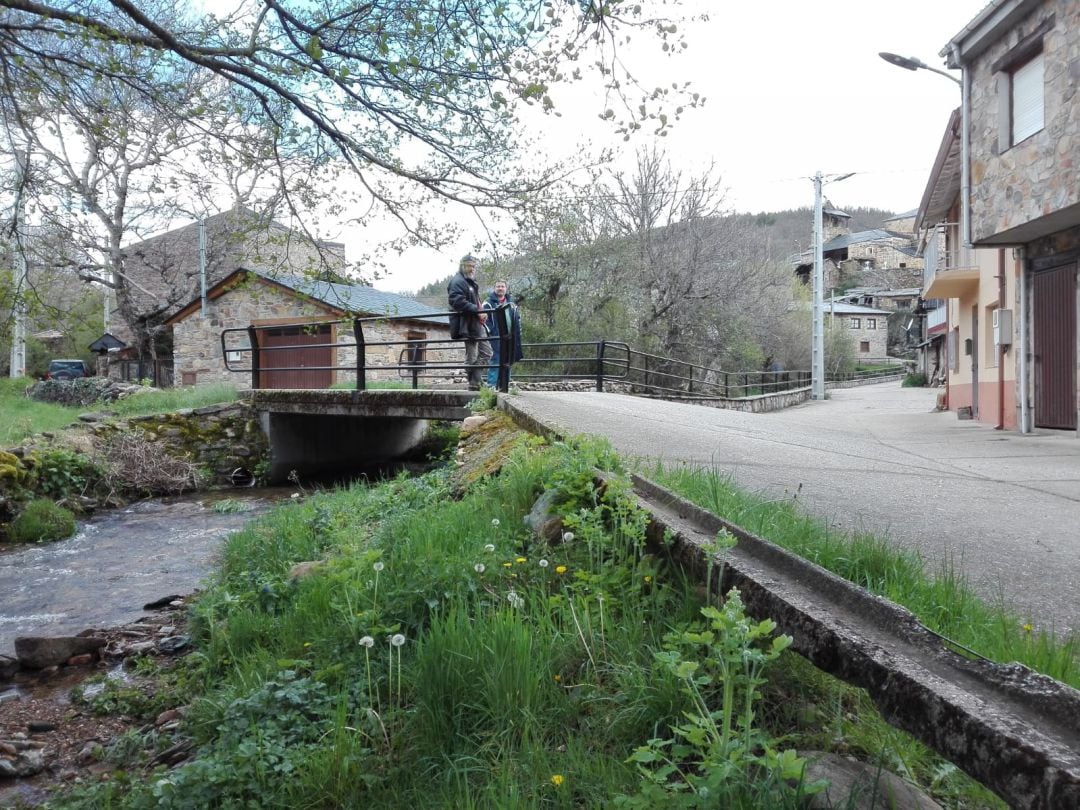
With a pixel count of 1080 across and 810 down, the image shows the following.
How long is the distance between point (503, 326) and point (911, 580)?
787 cm

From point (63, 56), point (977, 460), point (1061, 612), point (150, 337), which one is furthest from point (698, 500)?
point (150, 337)

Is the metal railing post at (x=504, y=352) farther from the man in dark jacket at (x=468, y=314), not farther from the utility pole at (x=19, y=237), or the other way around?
the utility pole at (x=19, y=237)

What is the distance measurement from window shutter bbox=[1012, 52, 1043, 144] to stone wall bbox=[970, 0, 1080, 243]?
148 millimetres

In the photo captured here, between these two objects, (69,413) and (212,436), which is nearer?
(212,436)

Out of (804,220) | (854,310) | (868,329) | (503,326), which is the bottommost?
(503,326)

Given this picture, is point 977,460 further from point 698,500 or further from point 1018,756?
point 1018,756

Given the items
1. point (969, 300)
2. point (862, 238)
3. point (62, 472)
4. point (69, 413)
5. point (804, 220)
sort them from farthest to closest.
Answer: point (804, 220) → point (862, 238) → point (969, 300) → point (69, 413) → point (62, 472)

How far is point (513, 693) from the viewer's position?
2455mm

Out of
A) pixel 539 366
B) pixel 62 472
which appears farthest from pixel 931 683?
pixel 539 366

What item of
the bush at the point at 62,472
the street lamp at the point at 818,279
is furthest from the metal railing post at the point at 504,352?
the street lamp at the point at 818,279

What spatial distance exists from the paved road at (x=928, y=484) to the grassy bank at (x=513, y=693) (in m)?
1.24

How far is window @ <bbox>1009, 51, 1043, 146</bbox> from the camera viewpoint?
10688 mm

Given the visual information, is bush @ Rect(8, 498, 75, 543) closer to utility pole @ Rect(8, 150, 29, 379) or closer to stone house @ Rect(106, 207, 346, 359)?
utility pole @ Rect(8, 150, 29, 379)

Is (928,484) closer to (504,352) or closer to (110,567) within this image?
(504,352)
